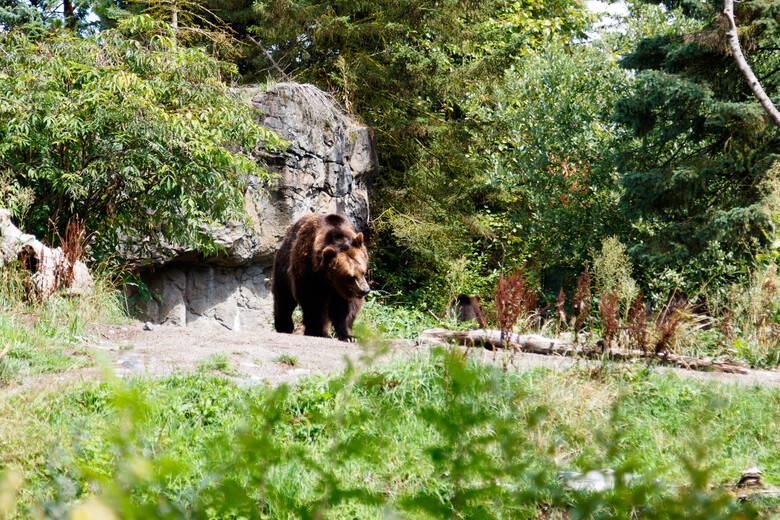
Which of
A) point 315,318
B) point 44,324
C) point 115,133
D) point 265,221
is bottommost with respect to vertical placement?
point 44,324

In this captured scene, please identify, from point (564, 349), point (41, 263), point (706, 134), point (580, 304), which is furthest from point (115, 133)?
point (706, 134)

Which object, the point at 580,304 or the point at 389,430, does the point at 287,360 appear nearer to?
the point at 389,430

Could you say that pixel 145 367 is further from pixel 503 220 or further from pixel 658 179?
pixel 503 220

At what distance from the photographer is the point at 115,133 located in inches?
316

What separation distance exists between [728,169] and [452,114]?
999 cm

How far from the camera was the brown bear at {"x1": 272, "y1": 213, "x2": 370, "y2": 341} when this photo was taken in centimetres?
685

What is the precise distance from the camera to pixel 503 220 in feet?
53.1

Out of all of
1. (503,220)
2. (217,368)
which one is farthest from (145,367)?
(503,220)

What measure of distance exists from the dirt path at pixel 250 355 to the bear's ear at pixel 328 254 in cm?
96

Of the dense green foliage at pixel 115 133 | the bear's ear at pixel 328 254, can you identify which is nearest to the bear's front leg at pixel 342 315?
the bear's ear at pixel 328 254

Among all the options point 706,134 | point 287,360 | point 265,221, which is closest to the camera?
point 287,360

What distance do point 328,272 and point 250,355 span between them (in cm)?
198

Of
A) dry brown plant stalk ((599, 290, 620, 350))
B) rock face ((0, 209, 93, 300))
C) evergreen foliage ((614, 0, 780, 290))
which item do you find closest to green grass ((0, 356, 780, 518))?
dry brown plant stalk ((599, 290, 620, 350))

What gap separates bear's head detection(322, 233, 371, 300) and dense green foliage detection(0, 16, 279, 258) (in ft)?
8.29
